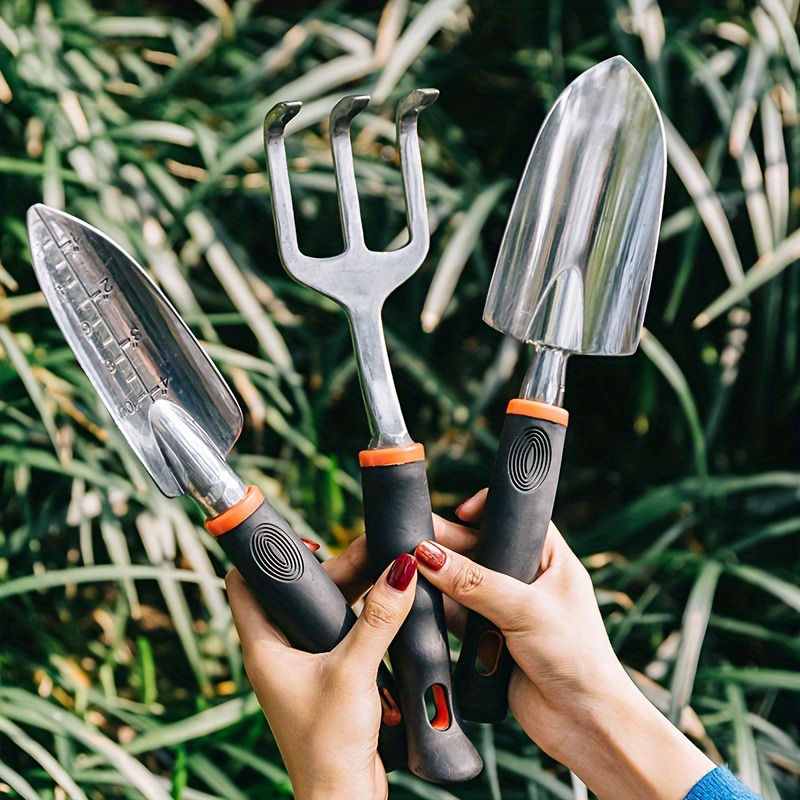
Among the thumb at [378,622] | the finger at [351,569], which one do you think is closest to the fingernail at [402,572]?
the thumb at [378,622]

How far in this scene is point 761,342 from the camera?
2.85ft

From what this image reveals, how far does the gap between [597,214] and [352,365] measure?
1.20ft

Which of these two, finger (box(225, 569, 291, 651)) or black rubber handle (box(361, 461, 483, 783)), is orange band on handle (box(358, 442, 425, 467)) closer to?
black rubber handle (box(361, 461, 483, 783))

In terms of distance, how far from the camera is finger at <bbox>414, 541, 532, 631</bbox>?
512 millimetres

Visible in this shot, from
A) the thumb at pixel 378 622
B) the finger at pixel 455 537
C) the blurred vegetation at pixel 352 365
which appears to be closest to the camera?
the thumb at pixel 378 622

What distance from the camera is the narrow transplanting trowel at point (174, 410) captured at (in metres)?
0.50

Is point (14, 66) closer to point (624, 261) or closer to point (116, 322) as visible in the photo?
point (116, 322)

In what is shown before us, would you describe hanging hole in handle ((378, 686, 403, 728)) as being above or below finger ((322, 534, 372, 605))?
below

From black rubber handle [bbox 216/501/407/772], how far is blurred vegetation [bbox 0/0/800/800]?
0.23 metres

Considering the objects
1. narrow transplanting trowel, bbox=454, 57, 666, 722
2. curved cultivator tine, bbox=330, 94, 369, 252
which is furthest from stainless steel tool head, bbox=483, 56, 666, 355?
curved cultivator tine, bbox=330, 94, 369, 252

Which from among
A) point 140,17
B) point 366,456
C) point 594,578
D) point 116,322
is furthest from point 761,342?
point 140,17

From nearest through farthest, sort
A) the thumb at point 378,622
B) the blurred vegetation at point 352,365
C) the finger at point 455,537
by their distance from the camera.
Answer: the thumb at point 378,622 < the finger at point 455,537 < the blurred vegetation at point 352,365

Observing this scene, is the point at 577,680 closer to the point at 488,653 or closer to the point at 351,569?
the point at 488,653

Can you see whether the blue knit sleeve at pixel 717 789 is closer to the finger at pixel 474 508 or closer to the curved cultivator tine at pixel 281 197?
the finger at pixel 474 508
